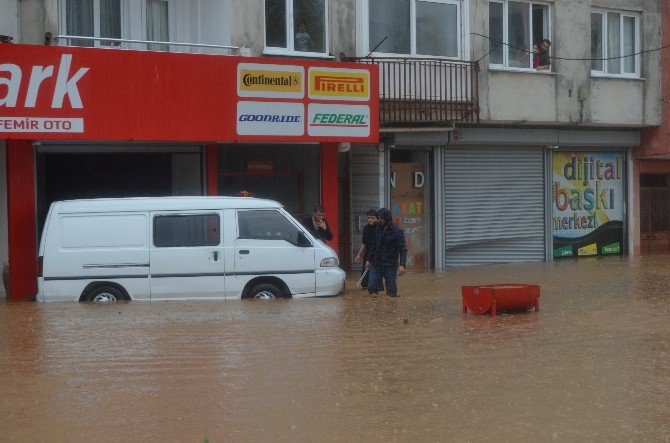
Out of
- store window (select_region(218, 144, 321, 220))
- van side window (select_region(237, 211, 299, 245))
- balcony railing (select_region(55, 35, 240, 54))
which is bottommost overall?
van side window (select_region(237, 211, 299, 245))

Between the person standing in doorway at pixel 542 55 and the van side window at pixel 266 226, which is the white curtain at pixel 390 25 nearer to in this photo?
the person standing in doorway at pixel 542 55

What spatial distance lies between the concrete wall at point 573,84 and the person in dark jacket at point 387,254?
7626 millimetres

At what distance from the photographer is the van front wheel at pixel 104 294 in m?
16.1

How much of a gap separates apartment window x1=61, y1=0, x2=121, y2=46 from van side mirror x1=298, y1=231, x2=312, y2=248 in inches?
223

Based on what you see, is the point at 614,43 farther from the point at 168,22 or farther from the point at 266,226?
the point at 266,226

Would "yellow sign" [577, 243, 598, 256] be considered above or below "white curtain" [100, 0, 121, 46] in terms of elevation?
below

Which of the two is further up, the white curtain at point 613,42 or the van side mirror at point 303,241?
the white curtain at point 613,42

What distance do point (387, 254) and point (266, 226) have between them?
187 centimetres

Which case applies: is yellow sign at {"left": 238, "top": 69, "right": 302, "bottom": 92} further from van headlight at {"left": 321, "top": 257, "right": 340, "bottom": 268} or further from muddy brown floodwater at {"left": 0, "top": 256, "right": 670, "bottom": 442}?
muddy brown floodwater at {"left": 0, "top": 256, "right": 670, "bottom": 442}

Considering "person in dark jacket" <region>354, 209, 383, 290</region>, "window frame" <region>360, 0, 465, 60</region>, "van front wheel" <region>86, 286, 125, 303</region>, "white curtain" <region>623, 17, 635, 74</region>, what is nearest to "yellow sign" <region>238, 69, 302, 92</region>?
"window frame" <region>360, 0, 465, 60</region>

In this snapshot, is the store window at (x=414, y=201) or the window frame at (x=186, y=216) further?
the store window at (x=414, y=201)

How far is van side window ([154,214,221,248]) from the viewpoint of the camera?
53.1ft

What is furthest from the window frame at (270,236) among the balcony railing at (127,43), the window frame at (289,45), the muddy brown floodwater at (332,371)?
the window frame at (289,45)

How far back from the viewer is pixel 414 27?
22828 millimetres
